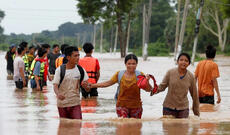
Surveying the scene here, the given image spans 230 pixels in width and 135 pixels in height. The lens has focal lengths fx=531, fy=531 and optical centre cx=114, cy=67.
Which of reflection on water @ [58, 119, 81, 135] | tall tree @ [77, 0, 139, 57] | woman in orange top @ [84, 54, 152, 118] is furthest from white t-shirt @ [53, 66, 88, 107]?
tall tree @ [77, 0, 139, 57]

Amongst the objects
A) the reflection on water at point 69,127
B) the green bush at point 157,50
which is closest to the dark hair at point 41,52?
the reflection on water at point 69,127

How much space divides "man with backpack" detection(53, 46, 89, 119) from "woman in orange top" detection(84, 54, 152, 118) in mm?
533

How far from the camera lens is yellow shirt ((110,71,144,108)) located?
8.15 metres

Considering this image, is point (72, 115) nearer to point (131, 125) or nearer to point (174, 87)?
point (131, 125)

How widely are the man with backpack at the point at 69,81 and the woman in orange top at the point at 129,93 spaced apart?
0.53 metres

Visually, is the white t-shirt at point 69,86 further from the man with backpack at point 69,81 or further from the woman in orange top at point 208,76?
the woman in orange top at point 208,76

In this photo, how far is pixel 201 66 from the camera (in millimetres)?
11000

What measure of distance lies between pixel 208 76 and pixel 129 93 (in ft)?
10.6

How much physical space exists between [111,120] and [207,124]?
64.2 inches

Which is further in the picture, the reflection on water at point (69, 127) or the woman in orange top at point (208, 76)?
the woman in orange top at point (208, 76)

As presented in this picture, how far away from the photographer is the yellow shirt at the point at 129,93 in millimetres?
8148

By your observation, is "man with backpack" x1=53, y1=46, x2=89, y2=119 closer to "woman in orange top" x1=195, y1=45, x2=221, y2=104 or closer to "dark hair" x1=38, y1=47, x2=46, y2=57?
"woman in orange top" x1=195, y1=45, x2=221, y2=104

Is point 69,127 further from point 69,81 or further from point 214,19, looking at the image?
point 214,19

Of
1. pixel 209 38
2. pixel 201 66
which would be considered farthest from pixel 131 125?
pixel 209 38
